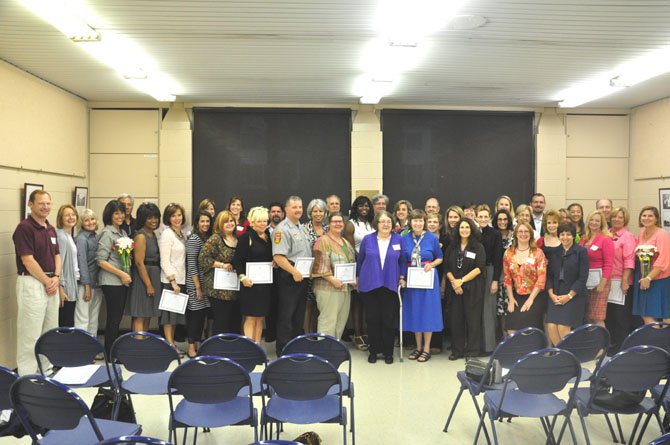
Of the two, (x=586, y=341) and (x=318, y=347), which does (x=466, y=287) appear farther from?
(x=318, y=347)

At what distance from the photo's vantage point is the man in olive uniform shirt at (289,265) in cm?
517

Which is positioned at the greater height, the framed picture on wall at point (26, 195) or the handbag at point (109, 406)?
the framed picture on wall at point (26, 195)

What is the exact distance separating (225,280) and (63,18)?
263 cm

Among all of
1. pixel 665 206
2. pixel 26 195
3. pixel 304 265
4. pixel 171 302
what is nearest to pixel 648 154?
pixel 665 206

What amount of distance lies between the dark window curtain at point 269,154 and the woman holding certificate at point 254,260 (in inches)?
99.3

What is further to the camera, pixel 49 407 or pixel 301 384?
pixel 301 384

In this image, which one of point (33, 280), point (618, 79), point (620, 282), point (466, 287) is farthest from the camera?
point (618, 79)

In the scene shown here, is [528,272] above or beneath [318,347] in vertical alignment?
above

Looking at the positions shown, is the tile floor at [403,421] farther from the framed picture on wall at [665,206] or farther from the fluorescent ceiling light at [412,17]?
the framed picture on wall at [665,206]

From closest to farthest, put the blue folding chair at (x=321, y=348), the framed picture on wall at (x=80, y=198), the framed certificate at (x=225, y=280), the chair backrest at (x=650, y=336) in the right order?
the blue folding chair at (x=321, y=348), the chair backrest at (x=650, y=336), the framed certificate at (x=225, y=280), the framed picture on wall at (x=80, y=198)

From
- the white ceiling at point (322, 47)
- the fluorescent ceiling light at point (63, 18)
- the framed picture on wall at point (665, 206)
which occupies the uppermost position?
the white ceiling at point (322, 47)

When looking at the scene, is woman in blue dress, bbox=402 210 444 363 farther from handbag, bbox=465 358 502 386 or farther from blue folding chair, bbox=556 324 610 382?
blue folding chair, bbox=556 324 610 382

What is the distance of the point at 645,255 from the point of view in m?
5.48

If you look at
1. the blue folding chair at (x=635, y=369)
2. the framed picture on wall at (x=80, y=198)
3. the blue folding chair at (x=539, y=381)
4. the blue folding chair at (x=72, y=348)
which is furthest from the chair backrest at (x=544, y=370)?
the framed picture on wall at (x=80, y=198)
